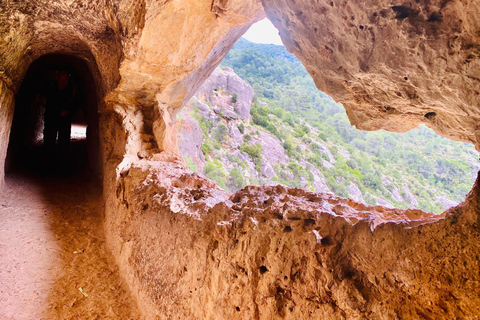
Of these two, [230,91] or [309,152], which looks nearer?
[309,152]

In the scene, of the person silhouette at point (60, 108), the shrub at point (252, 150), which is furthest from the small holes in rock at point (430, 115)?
the shrub at point (252, 150)

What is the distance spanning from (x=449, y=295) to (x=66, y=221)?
155 inches

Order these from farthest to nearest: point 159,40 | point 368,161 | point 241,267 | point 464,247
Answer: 1. point 368,161
2. point 159,40
3. point 241,267
4. point 464,247

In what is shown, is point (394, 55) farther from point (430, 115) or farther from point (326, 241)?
point (326, 241)

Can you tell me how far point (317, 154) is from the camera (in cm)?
2659

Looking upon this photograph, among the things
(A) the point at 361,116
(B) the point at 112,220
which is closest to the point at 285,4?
(A) the point at 361,116

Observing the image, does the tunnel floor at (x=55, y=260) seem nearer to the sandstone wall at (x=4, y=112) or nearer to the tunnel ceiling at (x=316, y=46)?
the sandstone wall at (x=4, y=112)

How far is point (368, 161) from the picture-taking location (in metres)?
27.8

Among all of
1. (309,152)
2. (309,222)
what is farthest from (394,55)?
(309,152)

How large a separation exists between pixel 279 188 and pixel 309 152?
24.7m

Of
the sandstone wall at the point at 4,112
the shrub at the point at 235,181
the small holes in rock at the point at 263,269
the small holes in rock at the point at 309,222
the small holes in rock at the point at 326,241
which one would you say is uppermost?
the sandstone wall at the point at 4,112

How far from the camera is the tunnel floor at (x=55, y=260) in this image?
8.79 feet

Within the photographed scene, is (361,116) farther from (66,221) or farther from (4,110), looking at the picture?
(4,110)

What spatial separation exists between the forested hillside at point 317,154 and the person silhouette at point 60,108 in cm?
1000
